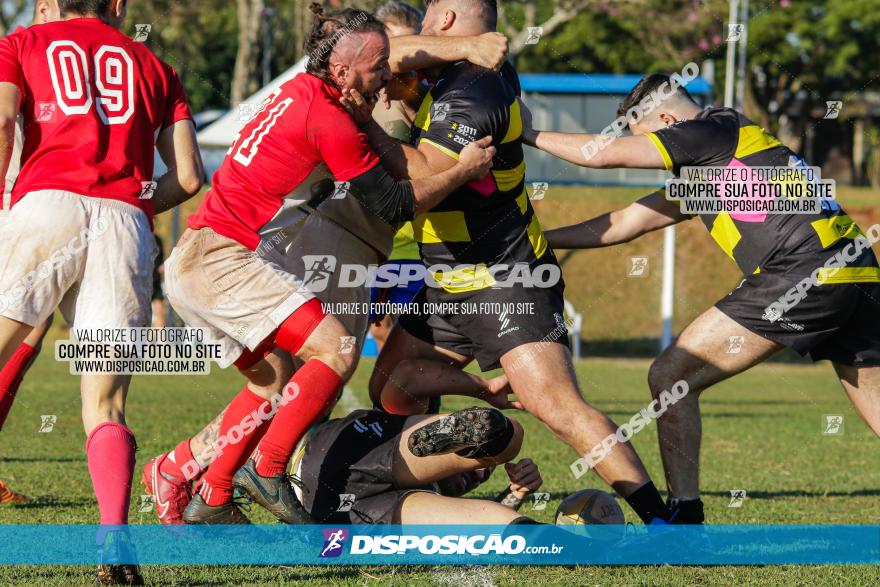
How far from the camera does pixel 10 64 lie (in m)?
4.36

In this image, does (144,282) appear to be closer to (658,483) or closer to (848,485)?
(658,483)

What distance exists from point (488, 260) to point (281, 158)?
1.08m

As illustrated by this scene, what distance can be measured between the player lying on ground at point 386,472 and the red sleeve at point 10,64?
191 centimetres

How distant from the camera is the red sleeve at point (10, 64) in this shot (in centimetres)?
434

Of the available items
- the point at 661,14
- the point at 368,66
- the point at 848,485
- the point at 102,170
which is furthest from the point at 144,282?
the point at 661,14

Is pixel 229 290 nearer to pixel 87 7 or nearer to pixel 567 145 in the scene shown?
pixel 87 7

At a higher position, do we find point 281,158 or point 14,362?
point 281,158

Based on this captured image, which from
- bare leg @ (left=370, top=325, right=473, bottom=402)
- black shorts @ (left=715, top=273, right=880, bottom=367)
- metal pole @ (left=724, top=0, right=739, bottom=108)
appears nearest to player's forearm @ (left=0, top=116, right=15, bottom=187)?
bare leg @ (left=370, top=325, right=473, bottom=402)

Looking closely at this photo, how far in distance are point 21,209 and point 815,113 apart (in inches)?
2128

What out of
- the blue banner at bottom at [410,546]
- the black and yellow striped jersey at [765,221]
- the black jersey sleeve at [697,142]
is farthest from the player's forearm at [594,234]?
the blue banner at bottom at [410,546]

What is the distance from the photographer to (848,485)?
25.5 ft

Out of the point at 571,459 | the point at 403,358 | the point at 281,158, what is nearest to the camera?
the point at 281,158

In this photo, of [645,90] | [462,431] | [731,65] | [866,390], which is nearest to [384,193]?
[462,431]

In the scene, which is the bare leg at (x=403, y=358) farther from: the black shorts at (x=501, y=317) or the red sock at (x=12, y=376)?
the red sock at (x=12, y=376)
